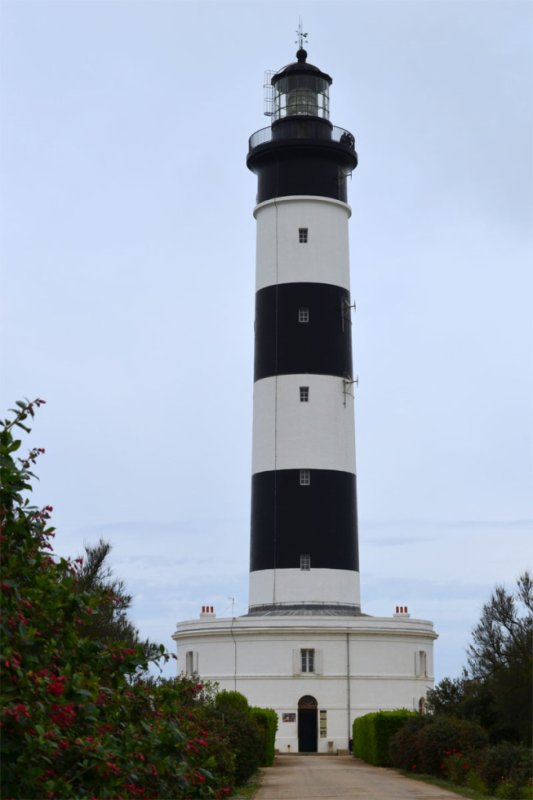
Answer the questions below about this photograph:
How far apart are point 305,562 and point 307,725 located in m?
4.38

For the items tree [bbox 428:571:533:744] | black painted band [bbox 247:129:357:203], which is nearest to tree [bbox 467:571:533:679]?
tree [bbox 428:571:533:744]

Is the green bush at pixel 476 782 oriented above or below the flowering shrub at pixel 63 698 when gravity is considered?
below

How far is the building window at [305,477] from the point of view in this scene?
33.8 m

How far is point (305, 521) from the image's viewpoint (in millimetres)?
33531

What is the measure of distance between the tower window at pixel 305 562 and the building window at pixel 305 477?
198cm

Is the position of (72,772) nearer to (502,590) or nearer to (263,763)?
(263,763)

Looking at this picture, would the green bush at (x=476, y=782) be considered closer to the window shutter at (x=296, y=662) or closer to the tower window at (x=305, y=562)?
the window shutter at (x=296, y=662)

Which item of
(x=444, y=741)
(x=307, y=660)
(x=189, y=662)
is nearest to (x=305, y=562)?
(x=307, y=660)

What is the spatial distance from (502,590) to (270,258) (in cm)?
1207

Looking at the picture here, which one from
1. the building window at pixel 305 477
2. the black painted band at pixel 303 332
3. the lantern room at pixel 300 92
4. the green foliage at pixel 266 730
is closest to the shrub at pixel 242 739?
the green foliage at pixel 266 730

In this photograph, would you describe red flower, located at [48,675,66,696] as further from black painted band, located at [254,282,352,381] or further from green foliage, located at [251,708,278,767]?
black painted band, located at [254,282,352,381]

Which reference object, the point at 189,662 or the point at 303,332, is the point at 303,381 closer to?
the point at 303,332

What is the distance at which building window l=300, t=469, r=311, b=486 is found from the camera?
33844 mm

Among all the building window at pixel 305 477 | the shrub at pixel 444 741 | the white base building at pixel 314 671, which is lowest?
the shrub at pixel 444 741
